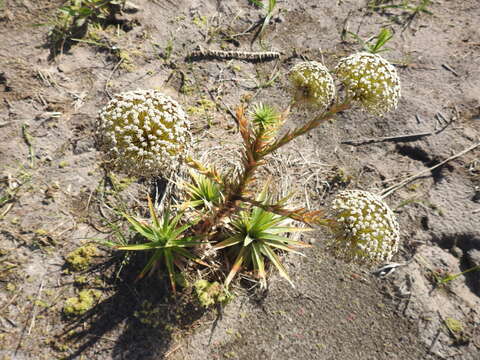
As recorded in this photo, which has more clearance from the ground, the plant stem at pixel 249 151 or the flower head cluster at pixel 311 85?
the flower head cluster at pixel 311 85

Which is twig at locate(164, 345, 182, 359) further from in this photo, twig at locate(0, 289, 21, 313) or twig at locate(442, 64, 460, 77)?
twig at locate(442, 64, 460, 77)

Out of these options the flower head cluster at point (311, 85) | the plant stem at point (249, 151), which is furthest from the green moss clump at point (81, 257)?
the flower head cluster at point (311, 85)

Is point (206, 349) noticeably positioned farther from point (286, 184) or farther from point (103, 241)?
point (286, 184)

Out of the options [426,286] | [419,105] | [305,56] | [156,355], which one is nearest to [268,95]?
[305,56]

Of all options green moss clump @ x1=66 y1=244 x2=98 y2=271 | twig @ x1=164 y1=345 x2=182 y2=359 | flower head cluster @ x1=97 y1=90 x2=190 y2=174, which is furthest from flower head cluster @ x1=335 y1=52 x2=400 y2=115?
green moss clump @ x1=66 y1=244 x2=98 y2=271

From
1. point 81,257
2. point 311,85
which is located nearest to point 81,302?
point 81,257

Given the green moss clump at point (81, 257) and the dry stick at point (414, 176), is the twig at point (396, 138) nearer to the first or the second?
the dry stick at point (414, 176)
